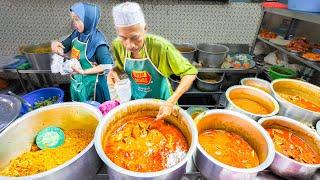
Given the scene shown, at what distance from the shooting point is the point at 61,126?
117cm

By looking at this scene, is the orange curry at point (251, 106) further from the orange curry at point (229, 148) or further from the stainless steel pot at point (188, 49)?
the stainless steel pot at point (188, 49)

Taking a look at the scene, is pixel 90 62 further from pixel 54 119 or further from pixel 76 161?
pixel 76 161

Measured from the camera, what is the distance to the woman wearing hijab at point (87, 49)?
6.86 feet

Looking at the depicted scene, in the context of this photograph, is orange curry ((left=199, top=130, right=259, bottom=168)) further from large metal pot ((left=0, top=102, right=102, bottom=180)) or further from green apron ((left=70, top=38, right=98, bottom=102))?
green apron ((left=70, top=38, right=98, bottom=102))

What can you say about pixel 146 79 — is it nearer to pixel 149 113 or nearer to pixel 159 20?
pixel 149 113

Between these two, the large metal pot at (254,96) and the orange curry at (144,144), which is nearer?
the orange curry at (144,144)

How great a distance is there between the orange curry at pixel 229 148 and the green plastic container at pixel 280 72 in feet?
6.28

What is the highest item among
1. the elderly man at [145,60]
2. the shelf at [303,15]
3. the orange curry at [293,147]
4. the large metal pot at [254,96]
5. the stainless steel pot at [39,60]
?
the shelf at [303,15]

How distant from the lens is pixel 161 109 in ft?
3.49

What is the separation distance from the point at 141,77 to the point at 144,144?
0.75m

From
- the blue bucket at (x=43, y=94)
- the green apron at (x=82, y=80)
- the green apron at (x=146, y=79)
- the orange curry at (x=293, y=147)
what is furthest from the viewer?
the blue bucket at (x=43, y=94)

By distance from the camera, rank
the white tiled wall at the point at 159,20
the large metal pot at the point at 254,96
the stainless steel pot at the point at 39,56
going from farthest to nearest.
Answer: the white tiled wall at the point at 159,20 → the stainless steel pot at the point at 39,56 → the large metal pot at the point at 254,96

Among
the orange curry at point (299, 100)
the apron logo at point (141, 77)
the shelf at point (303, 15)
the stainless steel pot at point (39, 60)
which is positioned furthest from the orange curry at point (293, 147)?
the stainless steel pot at point (39, 60)

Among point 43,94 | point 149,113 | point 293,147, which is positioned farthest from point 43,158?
point 43,94
